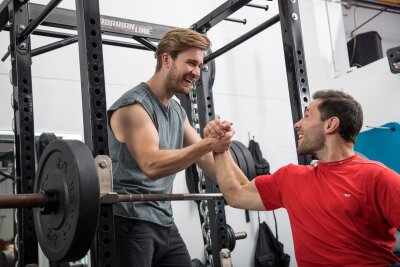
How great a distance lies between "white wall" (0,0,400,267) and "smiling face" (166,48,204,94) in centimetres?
204

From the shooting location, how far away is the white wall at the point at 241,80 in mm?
3969

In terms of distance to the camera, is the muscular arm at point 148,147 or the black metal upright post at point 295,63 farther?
the black metal upright post at point 295,63

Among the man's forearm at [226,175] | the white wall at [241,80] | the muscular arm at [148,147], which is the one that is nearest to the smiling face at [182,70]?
the muscular arm at [148,147]

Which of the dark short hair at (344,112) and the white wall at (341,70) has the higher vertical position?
the white wall at (341,70)

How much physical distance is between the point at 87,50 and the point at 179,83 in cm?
61

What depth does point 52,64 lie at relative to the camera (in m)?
3.99

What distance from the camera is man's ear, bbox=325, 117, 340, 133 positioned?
2.02m

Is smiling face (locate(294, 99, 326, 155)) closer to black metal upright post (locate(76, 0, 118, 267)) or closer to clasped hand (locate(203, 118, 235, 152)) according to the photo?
clasped hand (locate(203, 118, 235, 152))

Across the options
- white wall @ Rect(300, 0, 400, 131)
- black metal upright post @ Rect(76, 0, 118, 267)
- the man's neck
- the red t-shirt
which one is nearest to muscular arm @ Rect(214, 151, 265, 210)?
the red t-shirt

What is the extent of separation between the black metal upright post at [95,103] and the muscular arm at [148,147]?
29 centimetres

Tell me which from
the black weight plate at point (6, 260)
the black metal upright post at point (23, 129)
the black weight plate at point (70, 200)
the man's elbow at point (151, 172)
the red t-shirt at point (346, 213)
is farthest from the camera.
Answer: the black weight plate at point (6, 260)

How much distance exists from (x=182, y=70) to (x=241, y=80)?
3.03 m

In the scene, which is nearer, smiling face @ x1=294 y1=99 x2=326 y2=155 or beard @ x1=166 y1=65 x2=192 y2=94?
smiling face @ x1=294 y1=99 x2=326 y2=155

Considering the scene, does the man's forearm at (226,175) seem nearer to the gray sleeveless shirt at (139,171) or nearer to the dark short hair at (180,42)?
the gray sleeveless shirt at (139,171)
